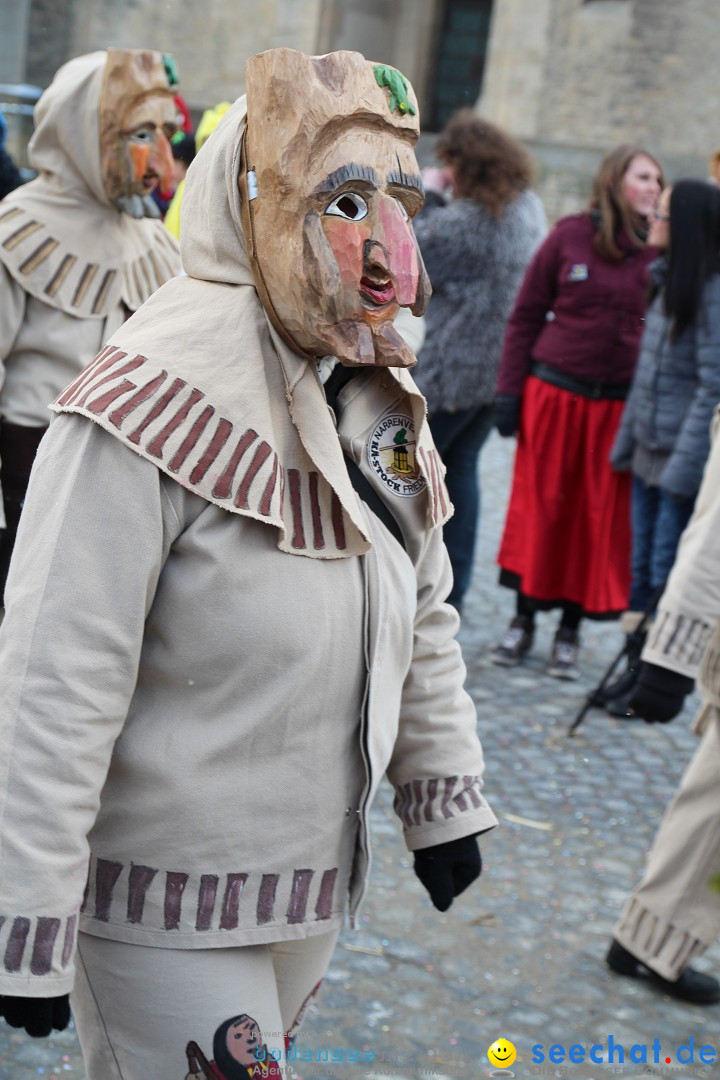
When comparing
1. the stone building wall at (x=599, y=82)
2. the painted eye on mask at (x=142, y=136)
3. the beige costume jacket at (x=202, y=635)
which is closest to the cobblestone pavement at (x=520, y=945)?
the beige costume jacket at (x=202, y=635)

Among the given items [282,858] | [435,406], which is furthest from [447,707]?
[435,406]

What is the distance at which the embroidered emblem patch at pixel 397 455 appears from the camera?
221 cm

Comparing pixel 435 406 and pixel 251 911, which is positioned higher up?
pixel 251 911

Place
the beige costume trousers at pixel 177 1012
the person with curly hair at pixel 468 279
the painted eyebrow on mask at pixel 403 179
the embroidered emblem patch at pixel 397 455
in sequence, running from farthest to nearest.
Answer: the person with curly hair at pixel 468 279 → the embroidered emblem patch at pixel 397 455 → the painted eyebrow on mask at pixel 403 179 → the beige costume trousers at pixel 177 1012

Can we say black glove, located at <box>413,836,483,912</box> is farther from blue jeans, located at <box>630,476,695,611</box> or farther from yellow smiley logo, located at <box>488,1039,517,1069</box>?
blue jeans, located at <box>630,476,695,611</box>

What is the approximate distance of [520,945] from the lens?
3.92m

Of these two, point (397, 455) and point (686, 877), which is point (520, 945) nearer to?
point (686, 877)

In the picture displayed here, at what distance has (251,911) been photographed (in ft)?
6.70

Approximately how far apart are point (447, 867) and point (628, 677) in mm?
3765

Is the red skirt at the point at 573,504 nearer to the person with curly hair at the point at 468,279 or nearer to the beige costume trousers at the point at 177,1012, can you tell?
the person with curly hair at the point at 468,279

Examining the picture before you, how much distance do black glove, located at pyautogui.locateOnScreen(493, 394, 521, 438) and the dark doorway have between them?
20.0 m

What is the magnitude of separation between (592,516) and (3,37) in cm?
1802

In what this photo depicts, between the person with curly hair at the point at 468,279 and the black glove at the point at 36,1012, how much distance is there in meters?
4.61

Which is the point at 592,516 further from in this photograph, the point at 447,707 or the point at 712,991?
the point at 447,707
